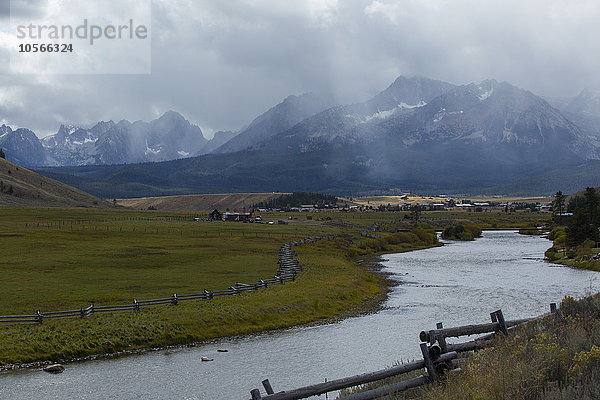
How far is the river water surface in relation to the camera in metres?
32.1

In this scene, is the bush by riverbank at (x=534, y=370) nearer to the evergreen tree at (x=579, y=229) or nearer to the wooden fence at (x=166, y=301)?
the wooden fence at (x=166, y=301)

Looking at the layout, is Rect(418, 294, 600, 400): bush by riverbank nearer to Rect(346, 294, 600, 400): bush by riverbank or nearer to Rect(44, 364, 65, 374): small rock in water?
Rect(346, 294, 600, 400): bush by riverbank

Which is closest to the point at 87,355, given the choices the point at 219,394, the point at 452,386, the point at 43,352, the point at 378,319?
the point at 43,352

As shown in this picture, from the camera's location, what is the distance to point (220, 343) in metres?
44.1

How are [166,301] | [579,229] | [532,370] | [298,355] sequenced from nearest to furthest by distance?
[532,370]
[298,355]
[166,301]
[579,229]

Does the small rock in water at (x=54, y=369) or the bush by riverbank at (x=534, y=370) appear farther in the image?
the small rock in water at (x=54, y=369)

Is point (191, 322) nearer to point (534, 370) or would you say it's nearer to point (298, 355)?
point (298, 355)

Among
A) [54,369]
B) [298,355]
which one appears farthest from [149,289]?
[298,355]

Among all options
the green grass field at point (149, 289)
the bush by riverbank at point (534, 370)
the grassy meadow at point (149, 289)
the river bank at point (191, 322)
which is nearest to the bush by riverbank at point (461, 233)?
the green grass field at point (149, 289)

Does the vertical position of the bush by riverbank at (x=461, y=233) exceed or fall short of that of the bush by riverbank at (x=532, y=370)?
it falls short

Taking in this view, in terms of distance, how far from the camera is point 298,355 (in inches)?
1549

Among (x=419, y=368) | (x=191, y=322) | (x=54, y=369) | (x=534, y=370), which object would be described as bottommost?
(x=54, y=369)

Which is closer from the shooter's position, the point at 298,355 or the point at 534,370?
the point at 534,370

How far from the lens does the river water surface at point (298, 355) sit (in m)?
32.1
